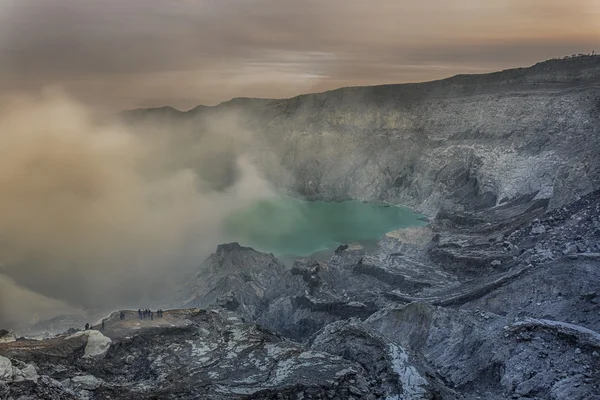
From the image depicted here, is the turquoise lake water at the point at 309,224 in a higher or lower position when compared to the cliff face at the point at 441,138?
lower

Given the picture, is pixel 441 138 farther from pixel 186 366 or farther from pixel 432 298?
pixel 186 366

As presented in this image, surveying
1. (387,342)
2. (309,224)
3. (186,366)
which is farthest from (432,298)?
(309,224)

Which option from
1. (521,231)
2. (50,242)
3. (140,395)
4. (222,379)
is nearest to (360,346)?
(222,379)

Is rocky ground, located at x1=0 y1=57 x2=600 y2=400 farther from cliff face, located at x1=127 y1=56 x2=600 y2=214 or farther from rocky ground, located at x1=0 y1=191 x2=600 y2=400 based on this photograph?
cliff face, located at x1=127 y1=56 x2=600 y2=214

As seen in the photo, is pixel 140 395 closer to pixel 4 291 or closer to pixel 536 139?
pixel 4 291

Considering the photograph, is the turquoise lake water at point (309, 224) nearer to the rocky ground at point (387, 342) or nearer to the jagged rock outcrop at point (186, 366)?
the rocky ground at point (387, 342)

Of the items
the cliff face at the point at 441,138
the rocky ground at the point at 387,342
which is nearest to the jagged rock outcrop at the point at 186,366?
the rocky ground at the point at 387,342
